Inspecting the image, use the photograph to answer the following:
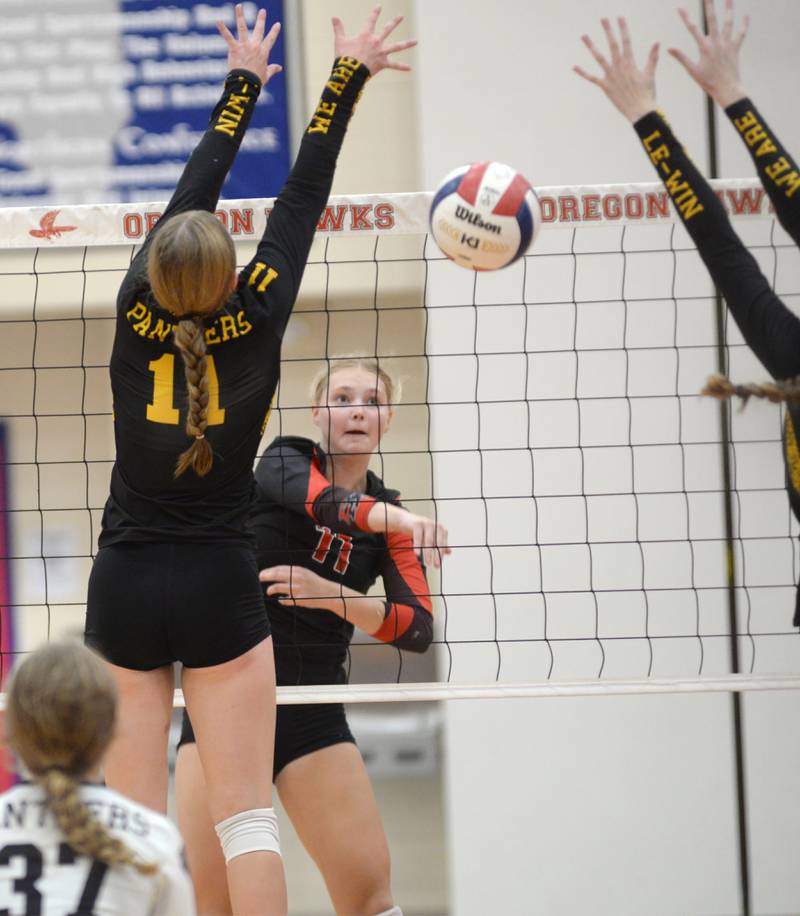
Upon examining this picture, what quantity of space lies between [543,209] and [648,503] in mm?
2134

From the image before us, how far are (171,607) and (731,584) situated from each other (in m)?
3.43

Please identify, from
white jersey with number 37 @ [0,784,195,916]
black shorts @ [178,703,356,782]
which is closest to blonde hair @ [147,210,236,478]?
white jersey with number 37 @ [0,784,195,916]

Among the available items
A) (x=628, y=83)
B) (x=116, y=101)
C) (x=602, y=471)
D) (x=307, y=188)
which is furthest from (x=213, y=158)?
(x=116, y=101)

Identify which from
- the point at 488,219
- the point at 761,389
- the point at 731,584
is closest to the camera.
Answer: the point at 761,389

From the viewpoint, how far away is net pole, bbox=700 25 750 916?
210 inches

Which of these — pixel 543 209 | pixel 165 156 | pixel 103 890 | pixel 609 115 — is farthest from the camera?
pixel 165 156

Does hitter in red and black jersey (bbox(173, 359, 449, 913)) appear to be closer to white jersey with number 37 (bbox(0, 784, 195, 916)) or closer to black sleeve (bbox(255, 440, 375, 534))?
black sleeve (bbox(255, 440, 375, 534))

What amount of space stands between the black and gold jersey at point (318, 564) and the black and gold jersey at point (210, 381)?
2.36ft

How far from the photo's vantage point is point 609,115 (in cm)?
536

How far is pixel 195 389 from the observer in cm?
248

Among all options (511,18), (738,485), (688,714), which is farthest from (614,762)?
(511,18)

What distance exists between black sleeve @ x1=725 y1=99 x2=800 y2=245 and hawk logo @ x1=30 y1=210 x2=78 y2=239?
191cm

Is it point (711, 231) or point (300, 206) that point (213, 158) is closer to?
point (300, 206)

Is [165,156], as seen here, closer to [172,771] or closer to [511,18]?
[511,18]
